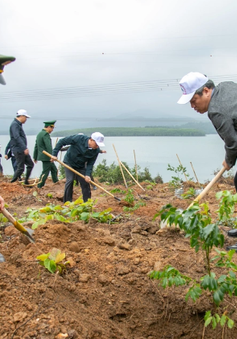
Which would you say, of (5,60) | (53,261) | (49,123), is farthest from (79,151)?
(5,60)

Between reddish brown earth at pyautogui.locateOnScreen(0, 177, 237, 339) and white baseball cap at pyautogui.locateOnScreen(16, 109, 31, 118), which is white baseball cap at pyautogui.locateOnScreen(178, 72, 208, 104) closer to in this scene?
reddish brown earth at pyautogui.locateOnScreen(0, 177, 237, 339)

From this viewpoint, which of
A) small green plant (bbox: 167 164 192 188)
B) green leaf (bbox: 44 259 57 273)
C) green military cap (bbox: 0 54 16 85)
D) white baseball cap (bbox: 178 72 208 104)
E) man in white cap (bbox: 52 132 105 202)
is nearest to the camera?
green military cap (bbox: 0 54 16 85)

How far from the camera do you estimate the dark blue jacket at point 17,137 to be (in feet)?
31.4

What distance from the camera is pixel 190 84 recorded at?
3.42 meters

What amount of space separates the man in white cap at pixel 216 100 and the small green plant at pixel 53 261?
5.85 feet

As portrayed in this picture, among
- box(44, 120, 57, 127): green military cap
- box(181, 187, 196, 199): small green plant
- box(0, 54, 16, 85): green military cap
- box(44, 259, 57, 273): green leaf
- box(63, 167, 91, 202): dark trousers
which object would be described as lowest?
box(181, 187, 196, 199): small green plant

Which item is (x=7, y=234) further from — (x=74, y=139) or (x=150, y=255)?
(x=74, y=139)

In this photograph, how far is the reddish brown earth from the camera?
2387 millimetres

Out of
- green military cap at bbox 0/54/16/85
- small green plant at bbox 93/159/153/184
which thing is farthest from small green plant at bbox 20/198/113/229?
small green plant at bbox 93/159/153/184

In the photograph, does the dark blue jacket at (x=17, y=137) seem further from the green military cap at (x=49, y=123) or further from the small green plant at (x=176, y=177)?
the small green plant at (x=176, y=177)

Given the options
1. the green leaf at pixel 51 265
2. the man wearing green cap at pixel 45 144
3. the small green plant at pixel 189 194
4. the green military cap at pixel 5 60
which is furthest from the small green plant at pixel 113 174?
the green military cap at pixel 5 60

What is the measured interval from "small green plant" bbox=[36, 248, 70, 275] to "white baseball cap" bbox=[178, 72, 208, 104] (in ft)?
5.85

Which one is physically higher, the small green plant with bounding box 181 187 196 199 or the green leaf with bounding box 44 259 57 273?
the green leaf with bounding box 44 259 57 273

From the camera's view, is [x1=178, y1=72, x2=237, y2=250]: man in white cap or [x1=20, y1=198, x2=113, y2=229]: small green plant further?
[x1=20, y1=198, x2=113, y2=229]: small green plant
